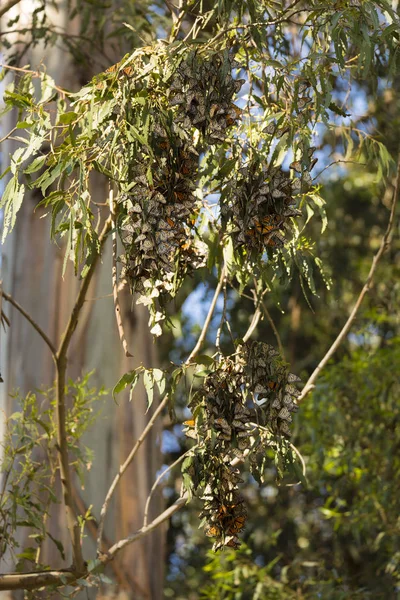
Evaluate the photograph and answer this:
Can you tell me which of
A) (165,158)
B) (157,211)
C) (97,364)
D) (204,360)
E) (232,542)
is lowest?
(232,542)

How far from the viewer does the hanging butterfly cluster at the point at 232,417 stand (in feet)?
5.01

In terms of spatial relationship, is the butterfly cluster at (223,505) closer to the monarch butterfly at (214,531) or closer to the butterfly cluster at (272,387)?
the monarch butterfly at (214,531)

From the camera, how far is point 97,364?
2.80m

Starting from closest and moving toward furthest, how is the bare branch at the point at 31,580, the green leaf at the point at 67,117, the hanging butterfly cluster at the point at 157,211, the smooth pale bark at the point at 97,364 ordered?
1. the hanging butterfly cluster at the point at 157,211
2. the green leaf at the point at 67,117
3. the bare branch at the point at 31,580
4. the smooth pale bark at the point at 97,364

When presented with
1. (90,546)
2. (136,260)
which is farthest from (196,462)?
(90,546)

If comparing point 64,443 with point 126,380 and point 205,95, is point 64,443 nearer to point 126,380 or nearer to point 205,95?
point 126,380

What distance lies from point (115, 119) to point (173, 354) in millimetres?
4061

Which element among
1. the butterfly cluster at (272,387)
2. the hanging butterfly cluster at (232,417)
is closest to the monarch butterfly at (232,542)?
the hanging butterfly cluster at (232,417)

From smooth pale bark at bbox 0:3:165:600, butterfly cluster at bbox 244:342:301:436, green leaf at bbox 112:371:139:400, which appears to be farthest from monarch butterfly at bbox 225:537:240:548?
smooth pale bark at bbox 0:3:165:600

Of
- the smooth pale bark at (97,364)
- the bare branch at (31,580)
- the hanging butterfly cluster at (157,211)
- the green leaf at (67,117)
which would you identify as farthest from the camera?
the smooth pale bark at (97,364)

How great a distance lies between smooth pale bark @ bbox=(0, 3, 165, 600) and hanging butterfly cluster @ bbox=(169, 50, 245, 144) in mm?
1311

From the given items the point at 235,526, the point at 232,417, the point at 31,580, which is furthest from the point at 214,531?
the point at 31,580

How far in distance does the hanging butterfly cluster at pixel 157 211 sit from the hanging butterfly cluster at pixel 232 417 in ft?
0.60

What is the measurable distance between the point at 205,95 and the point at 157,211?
207 mm
